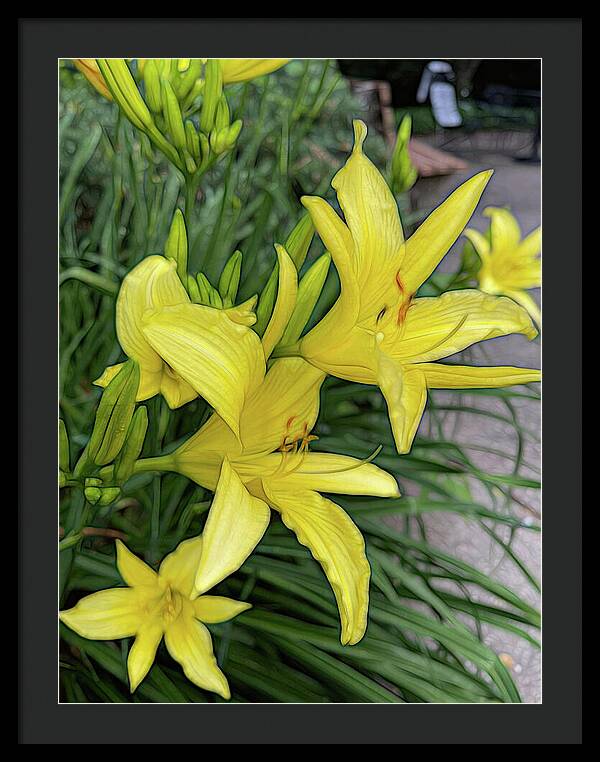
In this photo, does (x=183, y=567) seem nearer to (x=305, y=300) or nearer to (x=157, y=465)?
(x=157, y=465)

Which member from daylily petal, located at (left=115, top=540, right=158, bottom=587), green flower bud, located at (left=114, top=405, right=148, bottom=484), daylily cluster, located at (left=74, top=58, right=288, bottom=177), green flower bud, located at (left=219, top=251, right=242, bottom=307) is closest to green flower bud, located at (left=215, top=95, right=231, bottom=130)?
daylily cluster, located at (left=74, top=58, right=288, bottom=177)

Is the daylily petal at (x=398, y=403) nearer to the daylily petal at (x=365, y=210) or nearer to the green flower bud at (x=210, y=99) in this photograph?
the daylily petal at (x=365, y=210)

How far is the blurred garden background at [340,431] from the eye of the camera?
0.59 meters

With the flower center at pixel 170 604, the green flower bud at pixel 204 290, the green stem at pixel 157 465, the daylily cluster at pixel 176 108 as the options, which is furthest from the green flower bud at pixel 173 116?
the flower center at pixel 170 604

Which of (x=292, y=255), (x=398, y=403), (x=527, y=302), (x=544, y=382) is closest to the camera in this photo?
(x=398, y=403)

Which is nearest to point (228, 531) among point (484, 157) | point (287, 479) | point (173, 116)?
point (287, 479)

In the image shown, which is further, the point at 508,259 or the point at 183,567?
the point at 508,259

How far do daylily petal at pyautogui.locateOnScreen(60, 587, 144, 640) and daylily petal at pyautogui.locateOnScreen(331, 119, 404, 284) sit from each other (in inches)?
11.7

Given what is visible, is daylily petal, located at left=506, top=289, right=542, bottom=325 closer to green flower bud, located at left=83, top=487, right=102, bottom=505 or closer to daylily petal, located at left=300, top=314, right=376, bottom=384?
daylily petal, located at left=300, top=314, right=376, bottom=384

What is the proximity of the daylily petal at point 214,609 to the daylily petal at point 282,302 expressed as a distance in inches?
8.5

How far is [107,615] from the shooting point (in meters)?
0.51

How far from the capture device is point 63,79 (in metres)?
0.65

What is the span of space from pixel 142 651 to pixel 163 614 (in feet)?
0.10

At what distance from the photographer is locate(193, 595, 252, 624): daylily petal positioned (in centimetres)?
53
